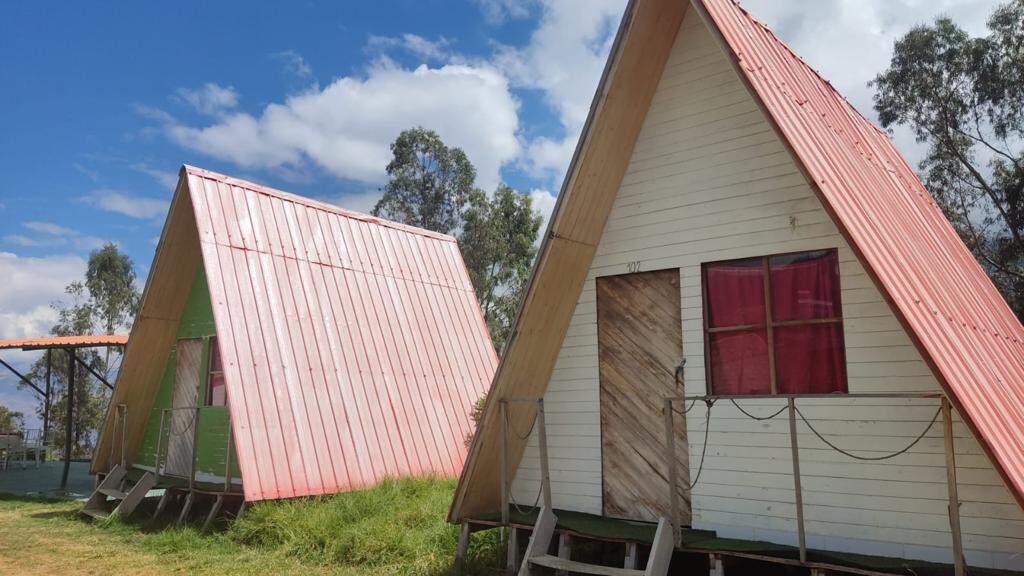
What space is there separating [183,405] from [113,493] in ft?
6.07

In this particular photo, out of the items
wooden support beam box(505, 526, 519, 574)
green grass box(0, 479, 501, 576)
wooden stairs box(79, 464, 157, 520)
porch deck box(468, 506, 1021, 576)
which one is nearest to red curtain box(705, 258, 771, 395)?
porch deck box(468, 506, 1021, 576)

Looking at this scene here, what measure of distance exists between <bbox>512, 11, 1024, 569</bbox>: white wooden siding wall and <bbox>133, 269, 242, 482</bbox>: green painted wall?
235 inches

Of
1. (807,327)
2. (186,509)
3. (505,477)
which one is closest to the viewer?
(807,327)

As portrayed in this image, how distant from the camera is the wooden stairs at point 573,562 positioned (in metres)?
5.95

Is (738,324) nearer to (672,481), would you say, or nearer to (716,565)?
(672,481)

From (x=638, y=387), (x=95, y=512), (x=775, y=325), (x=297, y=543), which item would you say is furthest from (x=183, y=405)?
(x=775, y=325)

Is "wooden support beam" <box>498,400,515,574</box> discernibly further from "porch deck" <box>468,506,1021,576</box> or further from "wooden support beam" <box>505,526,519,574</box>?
"porch deck" <box>468,506,1021,576</box>

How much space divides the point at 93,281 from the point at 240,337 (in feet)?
101

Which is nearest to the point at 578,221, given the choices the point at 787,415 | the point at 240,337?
the point at 787,415

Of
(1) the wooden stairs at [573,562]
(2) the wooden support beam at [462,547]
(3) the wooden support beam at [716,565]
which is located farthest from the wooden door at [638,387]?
(2) the wooden support beam at [462,547]

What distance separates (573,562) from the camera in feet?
20.5

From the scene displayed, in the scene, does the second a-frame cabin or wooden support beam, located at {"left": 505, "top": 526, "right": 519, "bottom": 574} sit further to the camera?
wooden support beam, located at {"left": 505, "top": 526, "right": 519, "bottom": 574}

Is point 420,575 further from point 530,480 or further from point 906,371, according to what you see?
point 906,371

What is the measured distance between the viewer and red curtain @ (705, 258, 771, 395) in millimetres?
6895
